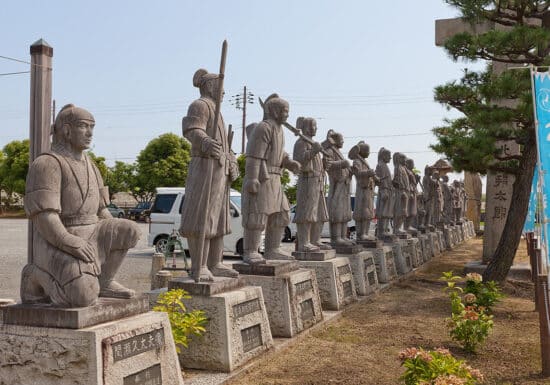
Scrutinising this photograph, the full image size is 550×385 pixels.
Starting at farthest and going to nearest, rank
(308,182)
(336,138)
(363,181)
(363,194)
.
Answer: (363,194) → (363,181) → (336,138) → (308,182)

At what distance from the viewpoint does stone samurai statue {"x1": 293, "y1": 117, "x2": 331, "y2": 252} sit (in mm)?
8231

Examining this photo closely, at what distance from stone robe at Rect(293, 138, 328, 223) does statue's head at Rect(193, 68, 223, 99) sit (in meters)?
2.63

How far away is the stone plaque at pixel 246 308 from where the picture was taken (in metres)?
5.50

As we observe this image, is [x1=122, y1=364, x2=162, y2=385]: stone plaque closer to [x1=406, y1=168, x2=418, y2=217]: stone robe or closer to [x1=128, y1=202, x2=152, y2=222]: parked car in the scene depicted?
[x1=406, y1=168, x2=418, y2=217]: stone robe

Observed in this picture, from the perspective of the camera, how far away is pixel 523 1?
959cm

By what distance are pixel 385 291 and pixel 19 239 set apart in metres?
14.6

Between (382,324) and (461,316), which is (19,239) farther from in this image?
(461,316)

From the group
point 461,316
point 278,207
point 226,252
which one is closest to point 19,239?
point 226,252

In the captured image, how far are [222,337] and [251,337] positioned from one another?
0.51 m

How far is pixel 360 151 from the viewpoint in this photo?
1113 cm

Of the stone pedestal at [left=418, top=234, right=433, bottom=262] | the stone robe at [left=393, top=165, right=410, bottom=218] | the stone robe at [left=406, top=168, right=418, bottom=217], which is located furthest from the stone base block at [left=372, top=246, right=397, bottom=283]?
the stone pedestal at [left=418, top=234, right=433, bottom=262]

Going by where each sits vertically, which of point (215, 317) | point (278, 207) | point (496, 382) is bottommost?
point (496, 382)

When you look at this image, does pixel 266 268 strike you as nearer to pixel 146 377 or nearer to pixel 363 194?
pixel 146 377

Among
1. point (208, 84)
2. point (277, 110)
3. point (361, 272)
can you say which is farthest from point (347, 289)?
point (208, 84)
